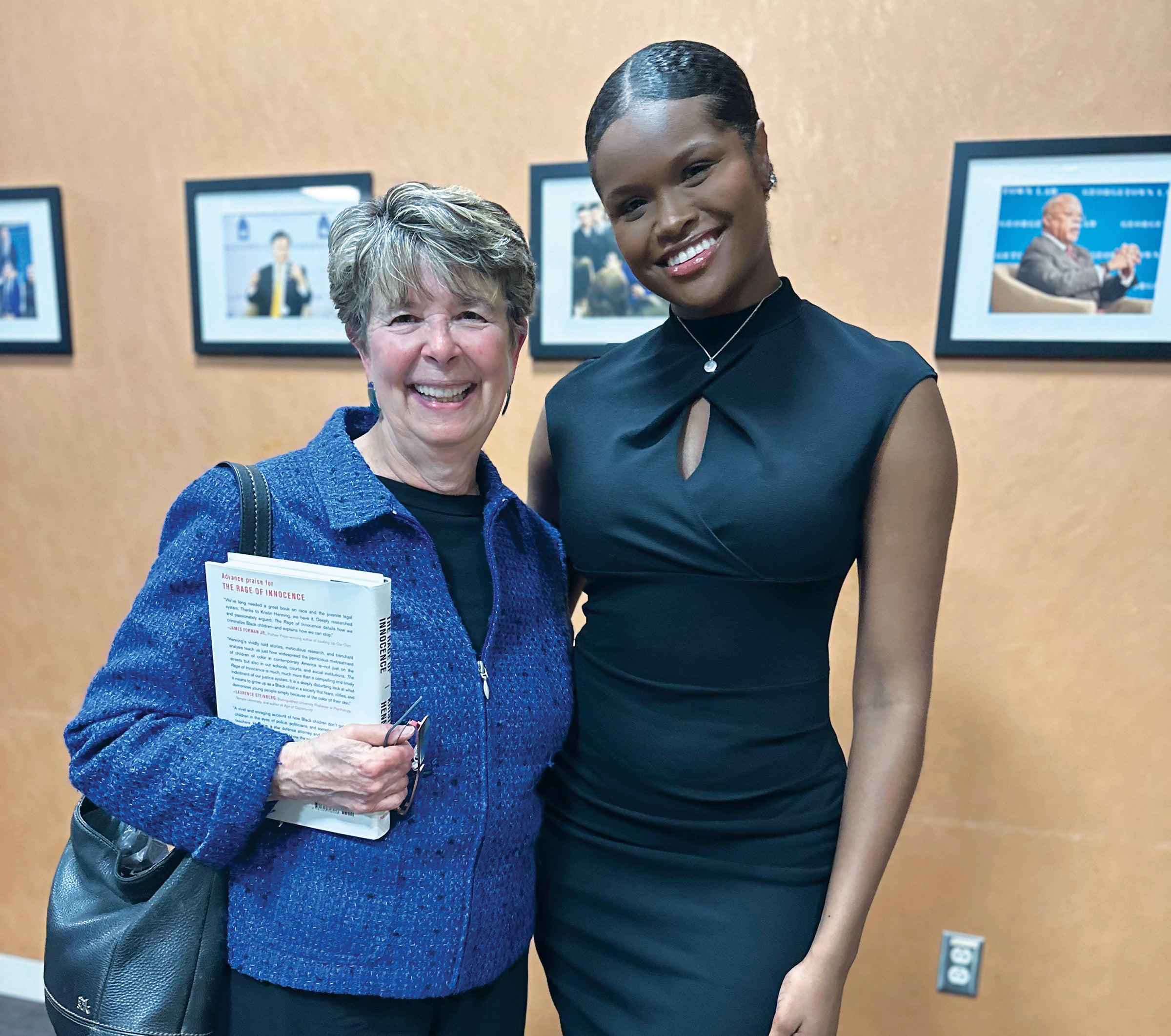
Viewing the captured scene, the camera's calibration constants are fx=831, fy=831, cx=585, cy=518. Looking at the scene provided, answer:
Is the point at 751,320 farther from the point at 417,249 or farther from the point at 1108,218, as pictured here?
the point at 1108,218

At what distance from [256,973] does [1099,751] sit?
4.96ft

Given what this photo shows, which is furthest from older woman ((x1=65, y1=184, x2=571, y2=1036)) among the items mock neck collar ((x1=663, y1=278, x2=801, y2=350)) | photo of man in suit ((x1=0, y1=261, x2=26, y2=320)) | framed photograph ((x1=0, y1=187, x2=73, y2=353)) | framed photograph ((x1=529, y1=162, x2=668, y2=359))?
photo of man in suit ((x1=0, y1=261, x2=26, y2=320))

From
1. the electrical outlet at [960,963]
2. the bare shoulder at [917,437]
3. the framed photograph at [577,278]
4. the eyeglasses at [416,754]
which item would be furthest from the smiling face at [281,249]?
the electrical outlet at [960,963]

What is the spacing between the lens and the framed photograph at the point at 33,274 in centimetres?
193

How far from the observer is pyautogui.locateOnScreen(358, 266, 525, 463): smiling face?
95cm

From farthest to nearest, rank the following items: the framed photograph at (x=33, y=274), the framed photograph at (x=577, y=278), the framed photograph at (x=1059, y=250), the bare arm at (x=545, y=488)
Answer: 1. the framed photograph at (x=33, y=274)
2. the framed photograph at (x=577, y=278)
3. the framed photograph at (x=1059, y=250)
4. the bare arm at (x=545, y=488)

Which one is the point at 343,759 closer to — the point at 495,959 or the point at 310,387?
the point at 495,959

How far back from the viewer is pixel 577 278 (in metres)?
1.69

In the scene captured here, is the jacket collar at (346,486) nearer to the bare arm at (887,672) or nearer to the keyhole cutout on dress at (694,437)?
the keyhole cutout on dress at (694,437)

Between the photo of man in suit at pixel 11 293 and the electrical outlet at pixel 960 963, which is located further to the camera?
the photo of man in suit at pixel 11 293

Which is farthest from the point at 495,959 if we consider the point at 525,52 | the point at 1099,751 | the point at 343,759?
the point at 525,52

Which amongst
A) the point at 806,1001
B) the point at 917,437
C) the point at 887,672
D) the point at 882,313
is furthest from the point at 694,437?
the point at 882,313

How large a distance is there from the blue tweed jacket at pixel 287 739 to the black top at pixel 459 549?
30 millimetres

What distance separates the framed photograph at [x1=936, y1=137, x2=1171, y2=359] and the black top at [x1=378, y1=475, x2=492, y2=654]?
1.01 meters
